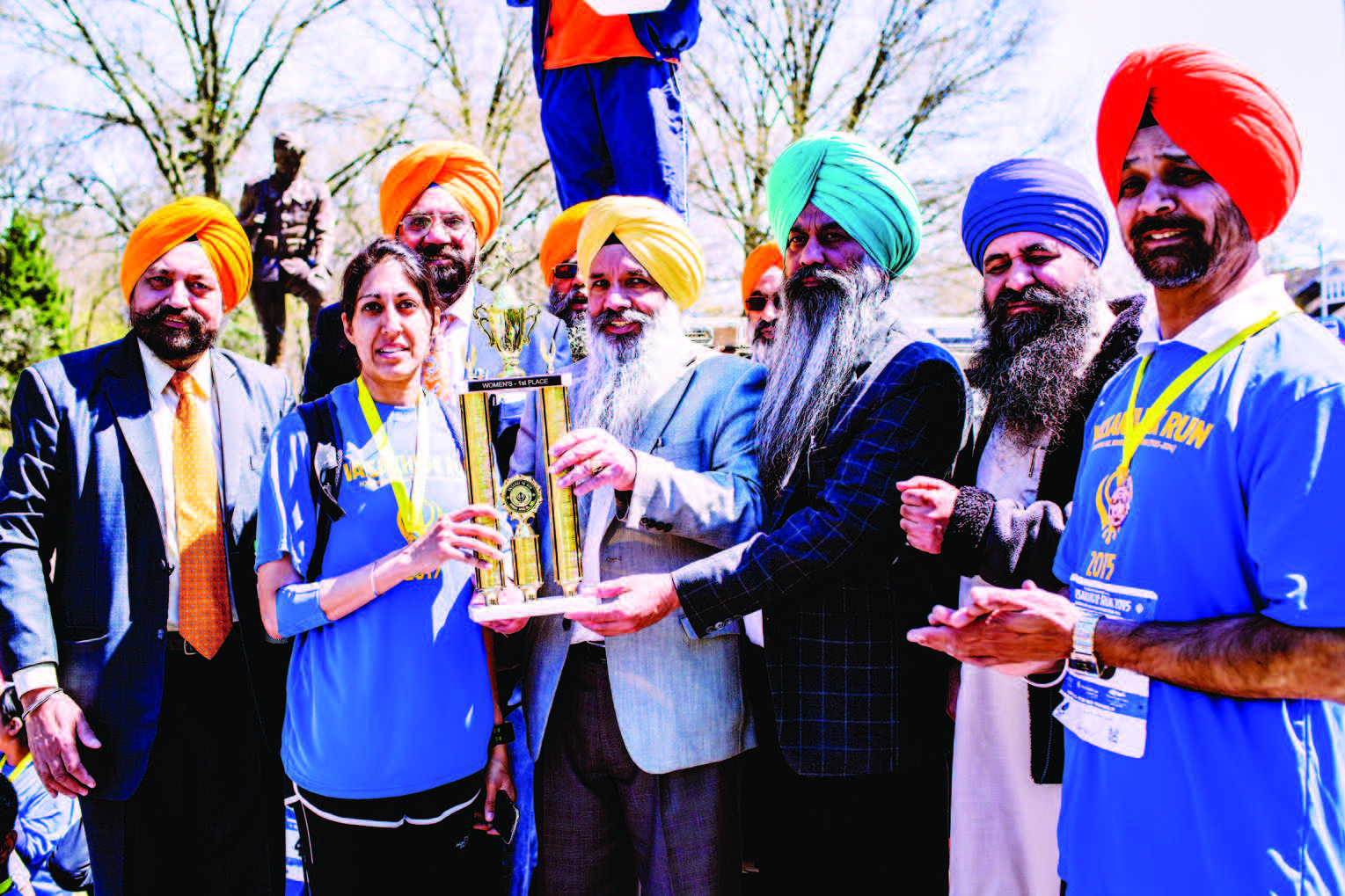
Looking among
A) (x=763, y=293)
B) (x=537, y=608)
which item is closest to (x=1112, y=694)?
(x=537, y=608)

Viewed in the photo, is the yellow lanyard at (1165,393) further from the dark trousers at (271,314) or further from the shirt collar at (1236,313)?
the dark trousers at (271,314)

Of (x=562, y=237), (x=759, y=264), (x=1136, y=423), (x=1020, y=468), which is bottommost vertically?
(x=1020, y=468)

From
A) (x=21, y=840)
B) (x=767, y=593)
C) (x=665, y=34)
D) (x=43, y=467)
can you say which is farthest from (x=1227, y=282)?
(x=21, y=840)

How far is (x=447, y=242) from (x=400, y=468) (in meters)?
1.44

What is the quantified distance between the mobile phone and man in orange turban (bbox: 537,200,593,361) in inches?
82.7

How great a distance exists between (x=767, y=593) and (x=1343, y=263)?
29.8m

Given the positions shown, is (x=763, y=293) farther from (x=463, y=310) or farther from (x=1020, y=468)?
(x=1020, y=468)

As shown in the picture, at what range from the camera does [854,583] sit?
7.93 ft

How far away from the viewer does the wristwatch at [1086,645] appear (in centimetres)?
170

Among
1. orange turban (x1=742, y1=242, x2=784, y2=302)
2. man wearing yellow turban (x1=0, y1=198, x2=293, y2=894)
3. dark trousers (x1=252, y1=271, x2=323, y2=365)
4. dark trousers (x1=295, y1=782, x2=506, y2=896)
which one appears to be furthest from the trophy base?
dark trousers (x1=252, y1=271, x2=323, y2=365)

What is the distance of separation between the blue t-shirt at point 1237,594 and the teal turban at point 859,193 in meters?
1.01

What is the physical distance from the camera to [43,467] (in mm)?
2783

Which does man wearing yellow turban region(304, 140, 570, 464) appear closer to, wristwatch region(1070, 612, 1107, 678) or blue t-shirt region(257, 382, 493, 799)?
blue t-shirt region(257, 382, 493, 799)

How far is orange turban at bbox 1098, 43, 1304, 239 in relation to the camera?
176 cm
